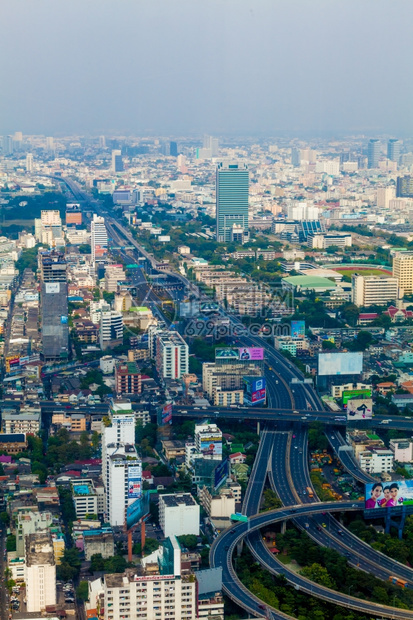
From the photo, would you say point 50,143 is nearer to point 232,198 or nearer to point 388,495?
point 232,198

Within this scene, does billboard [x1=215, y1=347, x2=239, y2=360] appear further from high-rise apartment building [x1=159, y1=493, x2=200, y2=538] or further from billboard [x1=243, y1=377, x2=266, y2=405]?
high-rise apartment building [x1=159, y1=493, x2=200, y2=538]

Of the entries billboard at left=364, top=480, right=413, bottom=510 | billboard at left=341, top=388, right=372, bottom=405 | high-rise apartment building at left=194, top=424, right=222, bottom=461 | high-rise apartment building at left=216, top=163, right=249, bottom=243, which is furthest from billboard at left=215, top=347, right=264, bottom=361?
high-rise apartment building at left=216, top=163, right=249, bottom=243

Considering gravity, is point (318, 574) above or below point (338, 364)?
below

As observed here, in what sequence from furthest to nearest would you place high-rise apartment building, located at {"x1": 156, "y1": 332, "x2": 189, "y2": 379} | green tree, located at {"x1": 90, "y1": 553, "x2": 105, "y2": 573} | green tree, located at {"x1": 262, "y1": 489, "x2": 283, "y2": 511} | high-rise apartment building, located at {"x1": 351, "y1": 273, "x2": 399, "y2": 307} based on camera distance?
high-rise apartment building, located at {"x1": 351, "y1": 273, "x2": 399, "y2": 307} → high-rise apartment building, located at {"x1": 156, "y1": 332, "x2": 189, "y2": 379} → green tree, located at {"x1": 262, "y1": 489, "x2": 283, "y2": 511} → green tree, located at {"x1": 90, "y1": 553, "x2": 105, "y2": 573}

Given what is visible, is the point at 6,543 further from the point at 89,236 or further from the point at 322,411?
the point at 89,236

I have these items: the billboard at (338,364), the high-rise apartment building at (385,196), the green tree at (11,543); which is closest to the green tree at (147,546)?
the green tree at (11,543)

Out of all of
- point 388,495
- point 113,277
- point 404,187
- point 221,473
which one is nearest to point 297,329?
point 113,277

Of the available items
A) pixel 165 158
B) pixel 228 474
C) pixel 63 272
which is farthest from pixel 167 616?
pixel 165 158
